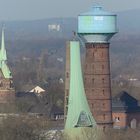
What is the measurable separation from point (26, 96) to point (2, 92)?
4.40 meters

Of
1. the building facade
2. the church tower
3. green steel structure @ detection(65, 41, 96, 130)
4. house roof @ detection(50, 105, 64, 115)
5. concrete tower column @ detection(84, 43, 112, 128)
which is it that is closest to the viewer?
green steel structure @ detection(65, 41, 96, 130)

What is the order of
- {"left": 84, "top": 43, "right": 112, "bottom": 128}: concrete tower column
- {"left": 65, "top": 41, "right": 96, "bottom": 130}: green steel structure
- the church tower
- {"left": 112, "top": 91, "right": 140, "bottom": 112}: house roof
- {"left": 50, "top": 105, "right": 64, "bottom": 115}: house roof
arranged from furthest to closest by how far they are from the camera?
1. the church tower
2. {"left": 50, "top": 105, "right": 64, "bottom": 115}: house roof
3. {"left": 112, "top": 91, "right": 140, "bottom": 112}: house roof
4. {"left": 84, "top": 43, "right": 112, "bottom": 128}: concrete tower column
5. {"left": 65, "top": 41, "right": 96, "bottom": 130}: green steel structure

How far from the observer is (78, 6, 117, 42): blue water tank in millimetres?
42688

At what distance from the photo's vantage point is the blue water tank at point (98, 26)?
42688 mm

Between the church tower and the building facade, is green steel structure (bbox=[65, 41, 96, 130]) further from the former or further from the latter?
the church tower

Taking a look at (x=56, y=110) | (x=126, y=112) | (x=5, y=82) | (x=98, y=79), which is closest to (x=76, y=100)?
(x=98, y=79)

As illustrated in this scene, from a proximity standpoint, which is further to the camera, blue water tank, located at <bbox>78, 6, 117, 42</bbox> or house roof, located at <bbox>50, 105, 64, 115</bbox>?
house roof, located at <bbox>50, 105, 64, 115</bbox>

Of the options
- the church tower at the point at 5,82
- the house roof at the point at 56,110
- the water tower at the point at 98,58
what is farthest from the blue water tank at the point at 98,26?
the church tower at the point at 5,82

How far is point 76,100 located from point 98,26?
6627 millimetres

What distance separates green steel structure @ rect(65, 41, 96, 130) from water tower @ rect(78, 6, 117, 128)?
15.1 feet

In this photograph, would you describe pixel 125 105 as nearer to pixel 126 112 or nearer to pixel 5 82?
pixel 126 112

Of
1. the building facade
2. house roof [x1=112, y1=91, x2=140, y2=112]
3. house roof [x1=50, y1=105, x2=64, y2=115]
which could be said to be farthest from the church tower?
the building facade

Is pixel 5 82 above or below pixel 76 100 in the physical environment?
above

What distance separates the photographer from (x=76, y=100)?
3688 centimetres
